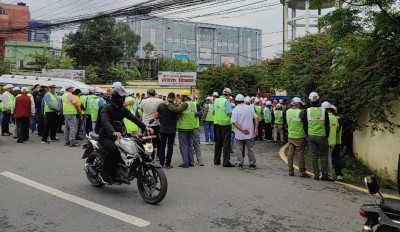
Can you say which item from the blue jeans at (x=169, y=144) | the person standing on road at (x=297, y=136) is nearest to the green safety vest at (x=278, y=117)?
the person standing on road at (x=297, y=136)

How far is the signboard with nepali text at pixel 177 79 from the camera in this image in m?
28.2

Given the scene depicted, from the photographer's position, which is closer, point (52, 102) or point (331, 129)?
point (331, 129)

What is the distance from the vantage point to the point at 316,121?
7.93 meters

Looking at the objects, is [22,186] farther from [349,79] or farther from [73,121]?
[349,79]

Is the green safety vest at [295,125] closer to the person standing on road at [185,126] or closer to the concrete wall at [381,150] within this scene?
the concrete wall at [381,150]

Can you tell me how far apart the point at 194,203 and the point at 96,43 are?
1422 inches

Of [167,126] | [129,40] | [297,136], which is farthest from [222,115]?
[129,40]

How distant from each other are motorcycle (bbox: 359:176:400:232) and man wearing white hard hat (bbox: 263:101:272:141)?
39.6 ft

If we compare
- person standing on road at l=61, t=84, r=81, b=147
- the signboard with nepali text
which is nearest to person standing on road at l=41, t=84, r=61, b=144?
A: person standing on road at l=61, t=84, r=81, b=147

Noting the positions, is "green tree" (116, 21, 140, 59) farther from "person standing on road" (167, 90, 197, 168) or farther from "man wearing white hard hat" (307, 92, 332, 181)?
"man wearing white hard hat" (307, 92, 332, 181)

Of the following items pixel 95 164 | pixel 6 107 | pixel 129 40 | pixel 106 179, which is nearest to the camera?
pixel 106 179

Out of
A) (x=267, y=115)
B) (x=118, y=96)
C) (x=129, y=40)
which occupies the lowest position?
(x=267, y=115)

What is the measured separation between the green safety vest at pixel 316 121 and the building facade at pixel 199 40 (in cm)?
7783

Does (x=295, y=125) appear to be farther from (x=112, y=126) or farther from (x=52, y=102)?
(x=52, y=102)
